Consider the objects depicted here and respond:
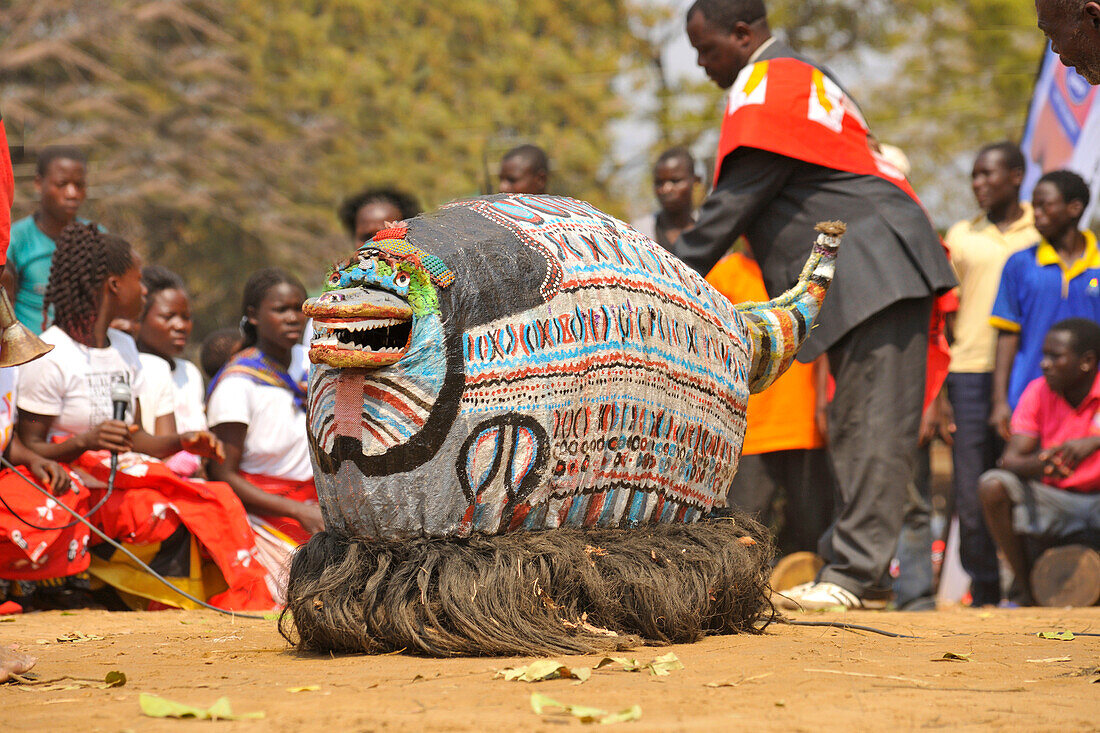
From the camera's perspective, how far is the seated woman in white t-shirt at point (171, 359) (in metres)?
5.98

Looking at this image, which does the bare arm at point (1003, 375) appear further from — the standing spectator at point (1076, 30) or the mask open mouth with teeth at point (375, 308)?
the mask open mouth with teeth at point (375, 308)

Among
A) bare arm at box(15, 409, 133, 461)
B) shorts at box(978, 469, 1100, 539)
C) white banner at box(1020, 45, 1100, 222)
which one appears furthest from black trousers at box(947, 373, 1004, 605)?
bare arm at box(15, 409, 133, 461)

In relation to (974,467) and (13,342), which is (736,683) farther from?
(974,467)

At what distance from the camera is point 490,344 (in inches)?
124

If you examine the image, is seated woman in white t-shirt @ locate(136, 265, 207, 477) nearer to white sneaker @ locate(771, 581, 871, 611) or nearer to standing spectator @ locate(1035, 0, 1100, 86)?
white sneaker @ locate(771, 581, 871, 611)

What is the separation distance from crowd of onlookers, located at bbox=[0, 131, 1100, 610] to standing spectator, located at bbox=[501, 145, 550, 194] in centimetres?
1

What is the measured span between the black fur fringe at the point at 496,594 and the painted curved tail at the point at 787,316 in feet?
3.02

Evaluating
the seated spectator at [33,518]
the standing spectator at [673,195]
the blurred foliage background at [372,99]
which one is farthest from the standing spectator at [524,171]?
the blurred foliage background at [372,99]

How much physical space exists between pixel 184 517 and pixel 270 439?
63 cm

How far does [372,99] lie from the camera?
24.7m

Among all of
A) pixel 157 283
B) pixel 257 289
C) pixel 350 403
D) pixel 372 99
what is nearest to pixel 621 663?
pixel 350 403

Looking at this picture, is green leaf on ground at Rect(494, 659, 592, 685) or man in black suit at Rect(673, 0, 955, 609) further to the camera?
man in black suit at Rect(673, 0, 955, 609)

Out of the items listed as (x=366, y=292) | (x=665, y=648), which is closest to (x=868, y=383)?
(x=665, y=648)

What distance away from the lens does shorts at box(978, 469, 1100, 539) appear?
618 cm
